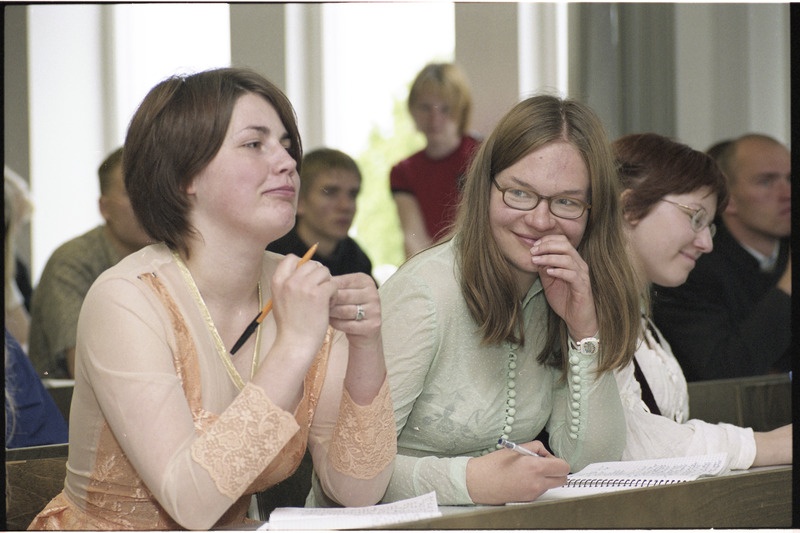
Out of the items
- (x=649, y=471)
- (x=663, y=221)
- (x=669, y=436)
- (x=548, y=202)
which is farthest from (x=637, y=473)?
(x=663, y=221)

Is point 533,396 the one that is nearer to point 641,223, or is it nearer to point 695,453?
point 695,453

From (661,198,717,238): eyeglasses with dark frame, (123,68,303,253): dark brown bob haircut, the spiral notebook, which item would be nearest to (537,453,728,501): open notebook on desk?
the spiral notebook

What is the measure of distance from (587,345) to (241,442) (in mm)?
654

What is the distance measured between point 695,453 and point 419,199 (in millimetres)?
1650

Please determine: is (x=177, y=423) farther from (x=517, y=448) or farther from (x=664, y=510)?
(x=664, y=510)

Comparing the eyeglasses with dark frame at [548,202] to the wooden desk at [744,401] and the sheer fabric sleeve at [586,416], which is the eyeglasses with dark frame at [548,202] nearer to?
the sheer fabric sleeve at [586,416]

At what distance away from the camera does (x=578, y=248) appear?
1.61m

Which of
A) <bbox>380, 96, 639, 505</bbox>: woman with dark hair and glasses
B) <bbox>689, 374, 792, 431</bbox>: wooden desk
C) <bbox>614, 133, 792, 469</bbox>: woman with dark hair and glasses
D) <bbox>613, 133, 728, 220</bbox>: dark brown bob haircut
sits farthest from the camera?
<bbox>689, 374, 792, 431</bbox>: wooden desk

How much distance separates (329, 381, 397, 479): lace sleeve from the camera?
1.31 m

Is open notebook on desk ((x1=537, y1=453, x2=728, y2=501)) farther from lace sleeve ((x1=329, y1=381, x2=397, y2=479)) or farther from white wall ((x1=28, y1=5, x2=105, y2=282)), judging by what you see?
white wall ((x1=28, y1=5, x2=105, y2=282))

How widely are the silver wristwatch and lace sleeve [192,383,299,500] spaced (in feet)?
1.93

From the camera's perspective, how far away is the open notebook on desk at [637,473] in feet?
4.59

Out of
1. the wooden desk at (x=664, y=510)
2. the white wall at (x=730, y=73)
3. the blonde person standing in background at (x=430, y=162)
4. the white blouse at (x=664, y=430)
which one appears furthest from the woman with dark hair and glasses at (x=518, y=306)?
the white wall at (x=730, y=73)

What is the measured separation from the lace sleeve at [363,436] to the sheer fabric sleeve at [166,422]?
0.16 metres
